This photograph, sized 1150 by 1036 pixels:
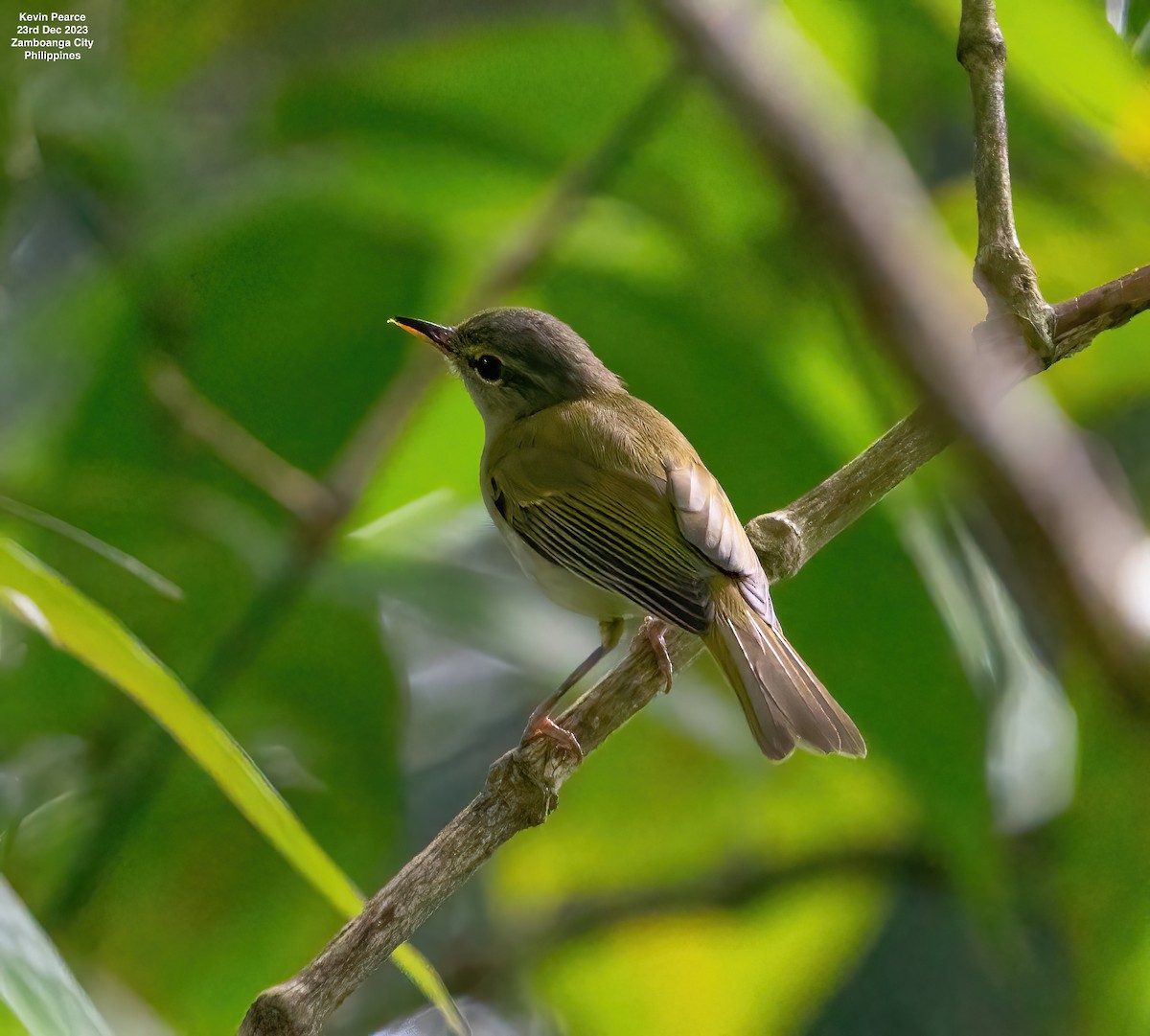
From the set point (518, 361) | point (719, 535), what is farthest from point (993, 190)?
point (518, 361)

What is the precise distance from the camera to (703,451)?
2.08m

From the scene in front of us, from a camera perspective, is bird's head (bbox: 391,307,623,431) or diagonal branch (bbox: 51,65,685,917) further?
bird's head (bbox: 391,307,623,431)

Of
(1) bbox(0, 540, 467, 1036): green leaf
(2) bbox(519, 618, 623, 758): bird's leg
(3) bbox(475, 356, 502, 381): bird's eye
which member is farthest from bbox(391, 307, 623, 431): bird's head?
(1) bbox(0, 540, 467, 1036): green leaf

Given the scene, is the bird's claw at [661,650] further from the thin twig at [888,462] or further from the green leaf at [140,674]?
the green leaf at [140,674]

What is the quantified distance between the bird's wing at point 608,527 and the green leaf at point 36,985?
30.8 inches

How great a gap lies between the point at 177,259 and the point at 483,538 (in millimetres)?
809

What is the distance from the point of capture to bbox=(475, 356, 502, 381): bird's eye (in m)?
2.19

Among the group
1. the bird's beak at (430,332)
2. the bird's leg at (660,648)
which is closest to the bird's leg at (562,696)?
the bird's leg at (660,648)

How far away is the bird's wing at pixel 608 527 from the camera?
1.61m

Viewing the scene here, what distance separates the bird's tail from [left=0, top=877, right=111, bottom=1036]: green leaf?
2.54 feet

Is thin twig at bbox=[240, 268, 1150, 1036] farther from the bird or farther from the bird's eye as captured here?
the bird's eye

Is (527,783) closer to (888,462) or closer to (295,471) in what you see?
(888,462)

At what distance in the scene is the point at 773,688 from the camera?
1.55 metres

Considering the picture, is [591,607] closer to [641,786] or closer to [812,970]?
[641,786]
